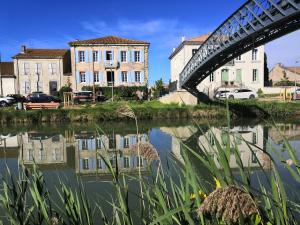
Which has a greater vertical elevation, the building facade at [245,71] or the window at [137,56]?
the window at [137,56]

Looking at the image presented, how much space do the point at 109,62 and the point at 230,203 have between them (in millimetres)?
41658

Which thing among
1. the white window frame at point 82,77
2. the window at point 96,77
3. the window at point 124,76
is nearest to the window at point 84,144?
the window at point 124,76

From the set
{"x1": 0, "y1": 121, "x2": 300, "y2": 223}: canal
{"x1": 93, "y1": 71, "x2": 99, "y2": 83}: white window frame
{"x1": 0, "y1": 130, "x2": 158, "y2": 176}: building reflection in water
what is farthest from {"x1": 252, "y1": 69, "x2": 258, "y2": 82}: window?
{"x1": 0, "y1": 130, "x2": 158, "y2": 176}: building reflection in water

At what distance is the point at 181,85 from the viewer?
29547 millimetres

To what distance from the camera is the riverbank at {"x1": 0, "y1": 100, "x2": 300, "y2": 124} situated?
24891 mm

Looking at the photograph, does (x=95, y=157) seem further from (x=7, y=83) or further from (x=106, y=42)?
(x=7, y=83)

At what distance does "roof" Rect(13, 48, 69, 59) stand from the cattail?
44683mm

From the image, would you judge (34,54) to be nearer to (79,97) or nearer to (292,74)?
(79,97)

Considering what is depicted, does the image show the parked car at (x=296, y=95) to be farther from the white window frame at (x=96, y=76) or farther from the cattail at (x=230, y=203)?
the cattail at (x=230, y=203)

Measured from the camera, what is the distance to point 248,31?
53.7ft

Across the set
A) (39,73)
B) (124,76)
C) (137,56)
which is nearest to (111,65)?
(124,76)

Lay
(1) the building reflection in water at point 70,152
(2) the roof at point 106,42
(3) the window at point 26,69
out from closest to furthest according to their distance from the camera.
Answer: (1) the building reflection in water at point 70,152, (2) the roof at point 106,42, (3) the window at point 26,69

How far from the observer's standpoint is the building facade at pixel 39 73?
4347 cm

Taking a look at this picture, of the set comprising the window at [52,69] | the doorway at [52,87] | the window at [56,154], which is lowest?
the window at [56,154]
